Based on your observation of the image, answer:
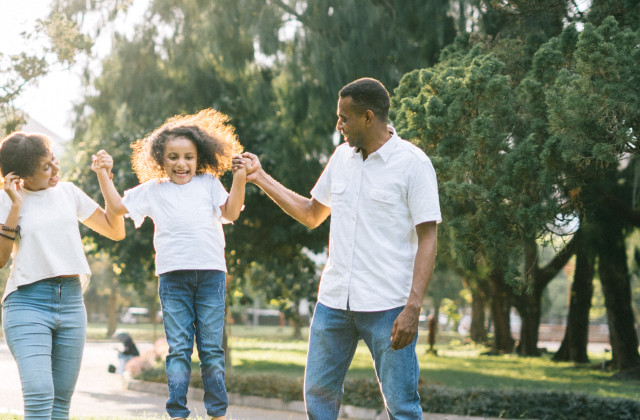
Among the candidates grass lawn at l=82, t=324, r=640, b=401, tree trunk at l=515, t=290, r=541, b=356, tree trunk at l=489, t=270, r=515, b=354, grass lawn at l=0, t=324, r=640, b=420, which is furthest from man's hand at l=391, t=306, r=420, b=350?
tree trunk at l=515, t=290, r=541, b=356

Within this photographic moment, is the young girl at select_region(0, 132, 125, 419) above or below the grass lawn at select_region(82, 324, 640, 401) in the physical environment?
above

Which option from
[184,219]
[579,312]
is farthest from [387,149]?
[579,312]

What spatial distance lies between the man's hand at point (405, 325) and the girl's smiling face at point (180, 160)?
1.60m

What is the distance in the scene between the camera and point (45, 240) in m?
4.03

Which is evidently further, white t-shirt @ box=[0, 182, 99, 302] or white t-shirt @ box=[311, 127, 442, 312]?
white t-shirt @ box=[0, 182, 99, 302]

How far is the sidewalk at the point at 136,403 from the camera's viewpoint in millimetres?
10695

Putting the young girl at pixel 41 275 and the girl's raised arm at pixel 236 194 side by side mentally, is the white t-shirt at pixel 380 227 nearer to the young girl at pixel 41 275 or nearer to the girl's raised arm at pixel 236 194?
the girl's raised arm at pixel 236 194

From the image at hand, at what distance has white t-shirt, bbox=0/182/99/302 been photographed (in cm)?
399

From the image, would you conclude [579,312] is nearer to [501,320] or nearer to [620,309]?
[620,309]

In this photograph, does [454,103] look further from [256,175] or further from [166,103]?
[166,103]

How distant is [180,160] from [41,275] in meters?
0.98

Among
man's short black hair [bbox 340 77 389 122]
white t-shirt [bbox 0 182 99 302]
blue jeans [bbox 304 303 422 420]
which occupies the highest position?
man's short black hair [bbox 340 77 389 122]

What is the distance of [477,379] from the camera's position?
17234 millimetres

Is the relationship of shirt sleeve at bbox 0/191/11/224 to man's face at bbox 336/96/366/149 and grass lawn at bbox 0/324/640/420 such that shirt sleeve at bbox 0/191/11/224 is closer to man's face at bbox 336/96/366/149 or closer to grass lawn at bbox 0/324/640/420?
man's face at bbox 336/96/366/149
